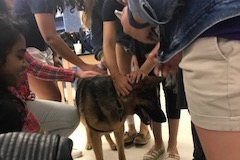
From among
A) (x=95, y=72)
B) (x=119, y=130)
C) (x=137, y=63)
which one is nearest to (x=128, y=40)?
(x=137, y=63)

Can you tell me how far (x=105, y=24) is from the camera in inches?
62.4

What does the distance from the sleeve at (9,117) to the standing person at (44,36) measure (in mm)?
613

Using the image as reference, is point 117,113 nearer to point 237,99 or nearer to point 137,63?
point 137,63

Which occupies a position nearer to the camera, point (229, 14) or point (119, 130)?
point (229, 14)

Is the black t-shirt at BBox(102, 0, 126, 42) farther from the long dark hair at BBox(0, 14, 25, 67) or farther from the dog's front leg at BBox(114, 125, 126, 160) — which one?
the dog's front leg at BBox(114, 125, 126, 160)

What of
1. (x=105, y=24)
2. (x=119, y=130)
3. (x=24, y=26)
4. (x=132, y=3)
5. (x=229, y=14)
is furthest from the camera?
(x=119, y=130)

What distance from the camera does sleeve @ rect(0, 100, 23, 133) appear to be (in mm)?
1004

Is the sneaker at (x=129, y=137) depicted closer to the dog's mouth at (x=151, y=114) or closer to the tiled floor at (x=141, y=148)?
the tiled floor at (x=141, y=148)

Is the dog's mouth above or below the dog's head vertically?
below

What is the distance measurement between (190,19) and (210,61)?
0.09m

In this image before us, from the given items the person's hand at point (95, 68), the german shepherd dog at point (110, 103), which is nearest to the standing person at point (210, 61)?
the german shepherd dog at point (110, 103)

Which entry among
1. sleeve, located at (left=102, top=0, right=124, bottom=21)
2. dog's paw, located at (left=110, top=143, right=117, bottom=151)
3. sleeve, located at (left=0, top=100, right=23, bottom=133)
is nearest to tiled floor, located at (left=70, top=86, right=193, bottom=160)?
dog's paw, located at (left=110, top=143, right=117, bottom=151)

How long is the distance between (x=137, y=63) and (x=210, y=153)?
1.21 metres

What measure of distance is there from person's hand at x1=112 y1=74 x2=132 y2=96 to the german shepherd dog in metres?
0.03
